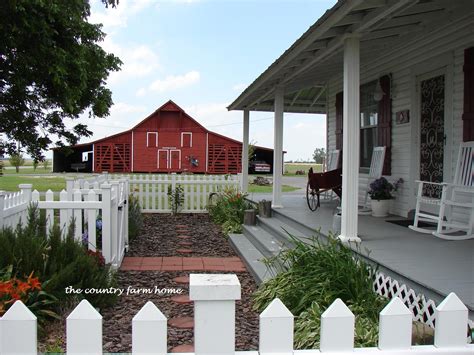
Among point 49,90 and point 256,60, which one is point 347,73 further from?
point 256,60

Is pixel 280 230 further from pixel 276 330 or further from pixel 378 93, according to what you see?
pixel 276 330

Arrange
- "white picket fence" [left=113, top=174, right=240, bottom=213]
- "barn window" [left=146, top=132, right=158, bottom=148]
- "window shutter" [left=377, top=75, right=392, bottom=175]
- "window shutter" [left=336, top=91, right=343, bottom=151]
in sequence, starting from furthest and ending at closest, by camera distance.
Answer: "barn window" [left=146, top=132, right=158, bottom=148], "white picket fence" [left=113, top=174, right=240, bottom=213], "window shutter" [left=336, top=91, right=343, bottom=151], "window shutter" [left=377, top=75, right=392, bottom=175]

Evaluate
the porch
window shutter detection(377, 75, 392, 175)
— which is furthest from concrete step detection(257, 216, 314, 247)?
window shutter detection(377, 75, 392, 175)

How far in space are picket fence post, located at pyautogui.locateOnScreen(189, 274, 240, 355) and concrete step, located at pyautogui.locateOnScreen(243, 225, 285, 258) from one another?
3.85m

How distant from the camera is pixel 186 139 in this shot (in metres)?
33.6

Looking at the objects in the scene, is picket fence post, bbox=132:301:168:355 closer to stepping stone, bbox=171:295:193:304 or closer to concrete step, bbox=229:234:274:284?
stepping stone, bbox=171:295:193:304

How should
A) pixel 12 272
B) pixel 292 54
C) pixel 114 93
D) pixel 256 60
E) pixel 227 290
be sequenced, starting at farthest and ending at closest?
pixel 256 60
pixel 114 93
pixel 292 54
pixel 12 272
pixel 227 290

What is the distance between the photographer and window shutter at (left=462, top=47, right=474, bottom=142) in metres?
5.41

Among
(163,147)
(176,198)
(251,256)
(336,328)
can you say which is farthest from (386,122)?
(163,147)

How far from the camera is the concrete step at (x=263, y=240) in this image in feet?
19.2

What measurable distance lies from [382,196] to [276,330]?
19.8 ft

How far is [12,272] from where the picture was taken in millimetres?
3439

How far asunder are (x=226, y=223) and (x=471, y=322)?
20.9ft

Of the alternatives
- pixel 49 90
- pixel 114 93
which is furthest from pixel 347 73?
pixel 114 93
